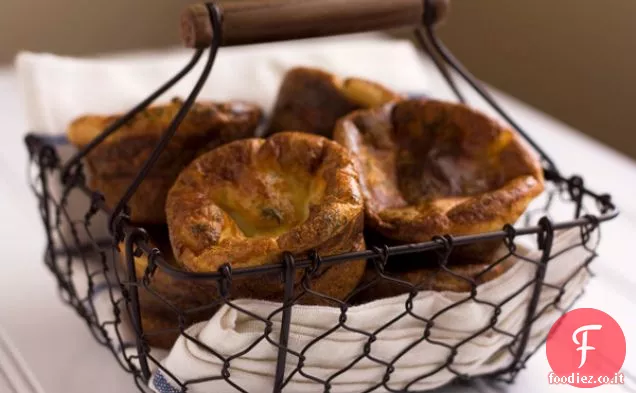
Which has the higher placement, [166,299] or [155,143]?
[155,143]

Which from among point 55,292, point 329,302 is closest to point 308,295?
point 329,302

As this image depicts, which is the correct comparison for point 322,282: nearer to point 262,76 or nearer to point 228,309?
point 228,309

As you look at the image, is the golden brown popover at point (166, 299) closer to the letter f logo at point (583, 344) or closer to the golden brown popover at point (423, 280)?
the golden brown popover at point (423, 280)

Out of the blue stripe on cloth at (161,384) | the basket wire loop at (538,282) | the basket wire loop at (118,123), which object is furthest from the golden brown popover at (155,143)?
the basket wire loop at (538,282)

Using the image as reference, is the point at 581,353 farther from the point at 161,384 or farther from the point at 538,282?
the point at 161,384

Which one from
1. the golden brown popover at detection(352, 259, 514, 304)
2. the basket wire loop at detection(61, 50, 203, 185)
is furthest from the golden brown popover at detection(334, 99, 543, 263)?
the basket wire loop at detection(61, 50, 203, 185)

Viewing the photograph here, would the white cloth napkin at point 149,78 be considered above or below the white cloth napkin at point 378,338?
above
